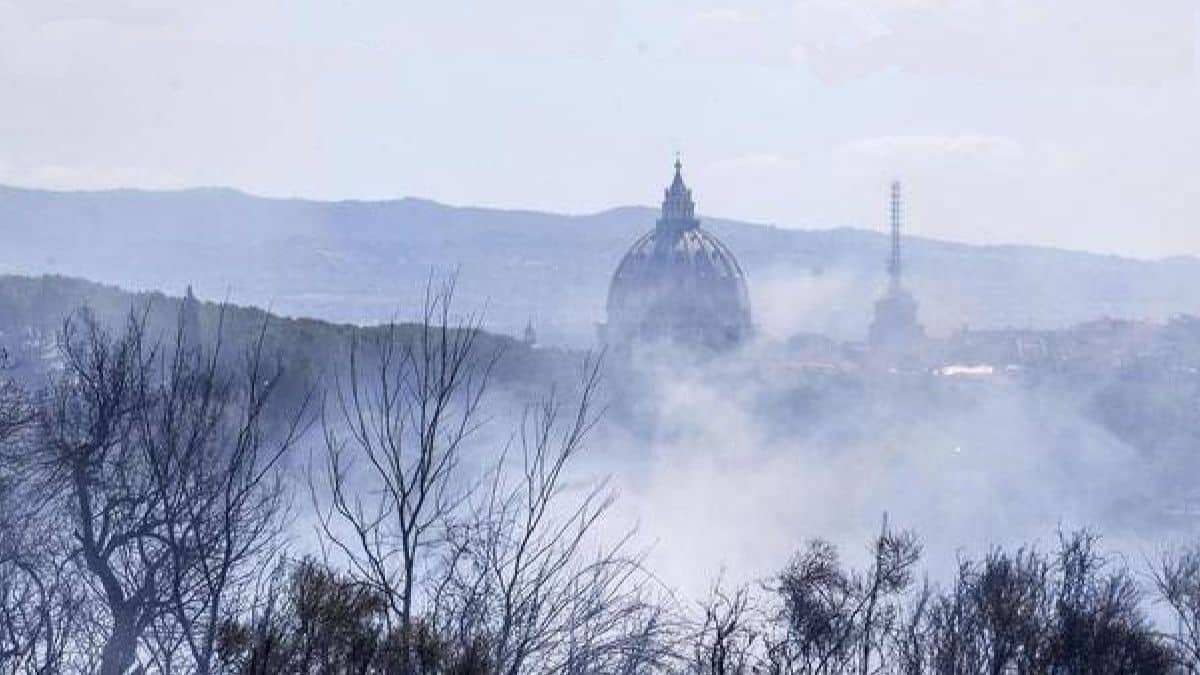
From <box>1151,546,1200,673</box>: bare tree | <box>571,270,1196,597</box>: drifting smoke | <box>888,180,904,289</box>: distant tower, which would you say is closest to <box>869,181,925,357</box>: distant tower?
<box>888,180,904,289</box>: distant tower

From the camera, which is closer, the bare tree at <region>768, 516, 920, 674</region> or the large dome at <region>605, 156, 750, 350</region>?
the bare tree at <region>768, 516, 920, 674</region>

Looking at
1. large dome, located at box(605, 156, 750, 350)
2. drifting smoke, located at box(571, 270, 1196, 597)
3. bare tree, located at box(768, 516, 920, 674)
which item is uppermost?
large dome, located at box(605, 156, 750, 350)

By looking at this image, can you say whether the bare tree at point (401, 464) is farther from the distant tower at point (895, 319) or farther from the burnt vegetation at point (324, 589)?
the distant tower at point (895, 319)

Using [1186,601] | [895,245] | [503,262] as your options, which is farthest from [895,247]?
[1186,601]

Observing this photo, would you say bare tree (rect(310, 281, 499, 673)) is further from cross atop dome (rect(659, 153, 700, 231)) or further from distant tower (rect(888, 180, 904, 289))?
distant tower (rect(888, 180, 904, 289))

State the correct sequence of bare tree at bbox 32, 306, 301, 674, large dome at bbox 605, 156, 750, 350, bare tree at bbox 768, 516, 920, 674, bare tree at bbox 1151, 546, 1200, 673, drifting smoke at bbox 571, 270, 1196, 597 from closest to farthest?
bare tree at bbox 32, 306, 301, 674, bare tree at bbox 768, 516, 920, 674, bare tree at bbox 1151, 546, 1200, 673, drifting smoke at bbox 571, 270, 1196, 597, large dome at bbox 605, 156, 750, 350

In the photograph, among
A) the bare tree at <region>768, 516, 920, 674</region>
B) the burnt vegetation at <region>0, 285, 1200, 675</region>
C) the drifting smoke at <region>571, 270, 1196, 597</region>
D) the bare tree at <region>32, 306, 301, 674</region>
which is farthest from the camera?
the drifting smoke at <region>571, 270, 1196, 597</region>

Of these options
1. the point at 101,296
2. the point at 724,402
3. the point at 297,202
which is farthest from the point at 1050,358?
the point at 297,202
